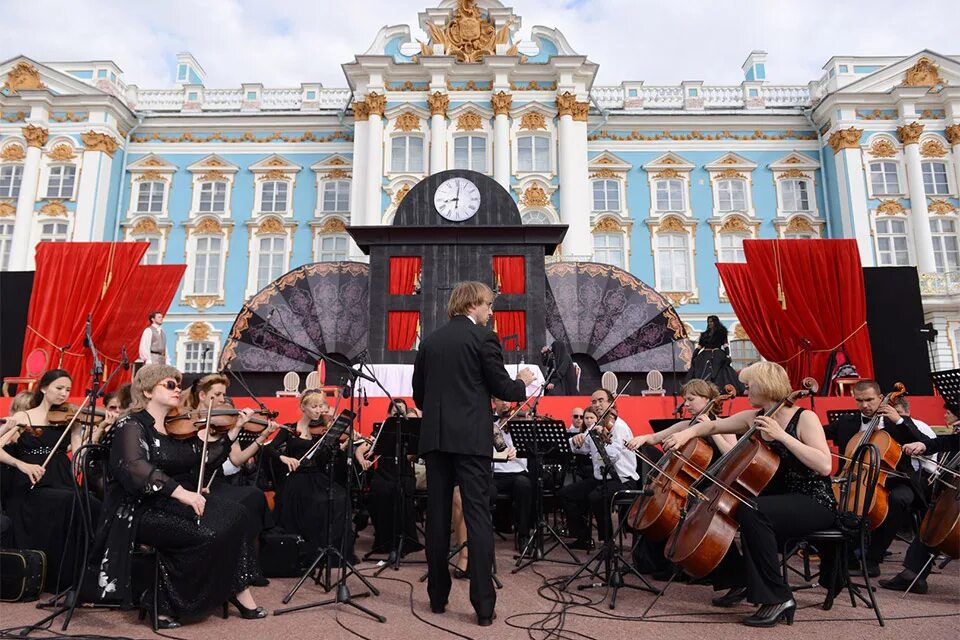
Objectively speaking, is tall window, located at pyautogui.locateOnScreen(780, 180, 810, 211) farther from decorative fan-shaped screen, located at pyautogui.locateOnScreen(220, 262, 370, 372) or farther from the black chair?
the black chair

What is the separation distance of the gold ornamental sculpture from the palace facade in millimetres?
67

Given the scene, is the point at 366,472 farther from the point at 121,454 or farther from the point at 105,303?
the point at 105,303

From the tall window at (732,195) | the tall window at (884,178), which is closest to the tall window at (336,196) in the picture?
the tall window at (732,195)

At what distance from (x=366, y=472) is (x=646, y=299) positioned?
428 inches

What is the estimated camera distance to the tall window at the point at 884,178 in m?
24.5

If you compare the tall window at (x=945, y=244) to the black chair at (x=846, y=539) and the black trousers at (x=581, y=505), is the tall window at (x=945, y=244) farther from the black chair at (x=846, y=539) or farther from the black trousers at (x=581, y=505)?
the black chair at (x=846, y=539)

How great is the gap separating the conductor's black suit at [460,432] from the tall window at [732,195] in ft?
75.3

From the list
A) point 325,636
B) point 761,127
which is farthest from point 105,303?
point 761,127

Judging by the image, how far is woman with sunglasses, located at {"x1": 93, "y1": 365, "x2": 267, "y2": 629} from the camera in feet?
14.0

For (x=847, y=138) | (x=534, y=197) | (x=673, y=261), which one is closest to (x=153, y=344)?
(x=534, y=197)

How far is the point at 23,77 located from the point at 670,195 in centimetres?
2339

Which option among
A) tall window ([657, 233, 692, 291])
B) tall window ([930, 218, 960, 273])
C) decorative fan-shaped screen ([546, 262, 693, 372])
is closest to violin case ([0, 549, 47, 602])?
decorative fan-shaped screen ([546, 262, 693, 372])

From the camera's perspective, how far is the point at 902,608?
4789 millimetres

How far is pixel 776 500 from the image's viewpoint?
4.44 m
